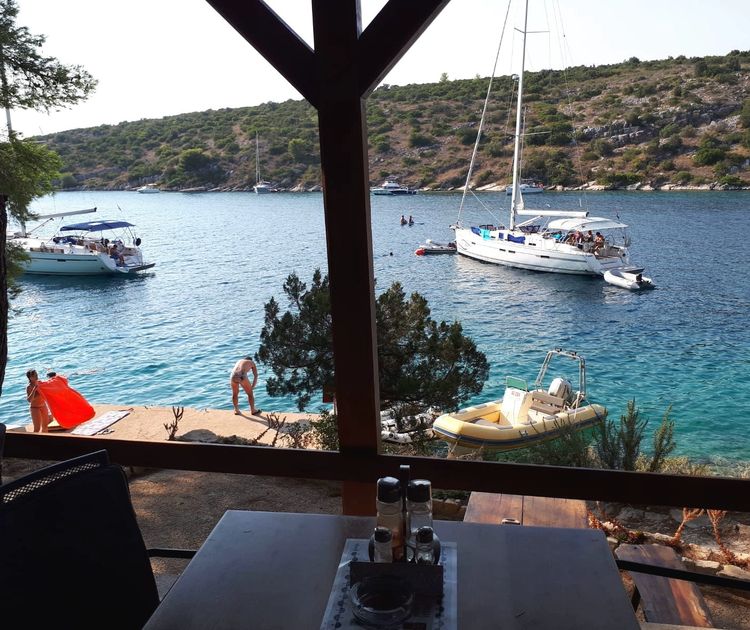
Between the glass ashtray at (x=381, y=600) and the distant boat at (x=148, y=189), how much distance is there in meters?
30.4

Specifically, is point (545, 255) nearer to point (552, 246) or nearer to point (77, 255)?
point (552, 246)

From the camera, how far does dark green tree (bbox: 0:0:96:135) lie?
6.25 metres

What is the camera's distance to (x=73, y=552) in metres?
1.13

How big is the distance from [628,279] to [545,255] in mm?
3519

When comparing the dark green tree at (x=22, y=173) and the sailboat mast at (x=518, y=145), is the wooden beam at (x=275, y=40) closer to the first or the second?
the dark green tree at (x=22, y=173)

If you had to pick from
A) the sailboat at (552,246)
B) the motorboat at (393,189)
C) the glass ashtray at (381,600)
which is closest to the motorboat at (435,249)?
the sailboat at (552,246)

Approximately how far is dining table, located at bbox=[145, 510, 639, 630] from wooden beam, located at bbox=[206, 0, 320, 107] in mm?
925

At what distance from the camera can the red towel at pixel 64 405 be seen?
7.42 meters

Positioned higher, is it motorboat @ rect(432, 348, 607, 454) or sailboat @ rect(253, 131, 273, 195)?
sailboat @ rect(253, 131, 273, 195)

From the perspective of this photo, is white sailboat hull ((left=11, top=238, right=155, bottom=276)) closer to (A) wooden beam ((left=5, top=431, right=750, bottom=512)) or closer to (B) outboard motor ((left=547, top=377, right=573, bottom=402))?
(B) outboard motor ((left=547, top=377, right=573, bottom=402))

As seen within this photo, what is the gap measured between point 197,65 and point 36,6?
8.69m

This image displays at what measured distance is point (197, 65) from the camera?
3597cm

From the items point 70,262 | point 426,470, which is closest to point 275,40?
point 426,470

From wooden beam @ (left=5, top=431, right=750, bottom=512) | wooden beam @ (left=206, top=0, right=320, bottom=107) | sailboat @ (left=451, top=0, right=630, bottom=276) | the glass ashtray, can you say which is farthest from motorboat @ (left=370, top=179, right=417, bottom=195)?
the glass ashtray
